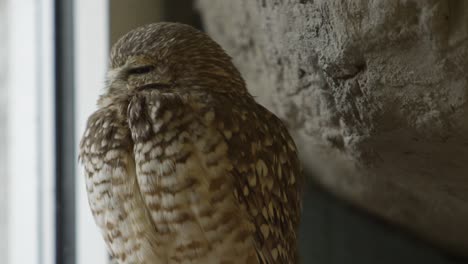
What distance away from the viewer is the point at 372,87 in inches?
49.7

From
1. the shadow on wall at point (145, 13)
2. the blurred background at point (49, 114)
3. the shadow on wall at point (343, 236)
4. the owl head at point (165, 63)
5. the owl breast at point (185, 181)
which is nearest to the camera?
the owl breast at point (185, 181)

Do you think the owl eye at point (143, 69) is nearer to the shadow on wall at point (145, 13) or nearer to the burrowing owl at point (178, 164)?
the burrowing owl at point (178, 164)

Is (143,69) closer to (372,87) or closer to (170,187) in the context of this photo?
(170,187)

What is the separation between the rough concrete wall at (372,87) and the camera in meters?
1.14

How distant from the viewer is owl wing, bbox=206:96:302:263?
3.68ft

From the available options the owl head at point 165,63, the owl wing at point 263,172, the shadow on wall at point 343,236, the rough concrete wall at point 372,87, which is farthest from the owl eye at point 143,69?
the shadow on wall at point 343,236

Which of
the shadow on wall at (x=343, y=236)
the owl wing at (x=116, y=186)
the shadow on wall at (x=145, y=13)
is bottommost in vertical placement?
the shadow on wall at (x=343, y=236)

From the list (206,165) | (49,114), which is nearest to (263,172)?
(206,165)

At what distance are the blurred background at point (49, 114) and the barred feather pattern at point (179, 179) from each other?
1.41 feet

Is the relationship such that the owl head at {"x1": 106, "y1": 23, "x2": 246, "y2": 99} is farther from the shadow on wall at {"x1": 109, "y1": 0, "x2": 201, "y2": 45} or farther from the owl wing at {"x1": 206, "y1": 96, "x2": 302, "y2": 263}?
the shadow on wall at {"x1": 109, "y1": 0, "x2": 201, "y2": 45}

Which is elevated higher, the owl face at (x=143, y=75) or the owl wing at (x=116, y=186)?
the owl face at (x=143, y=75)

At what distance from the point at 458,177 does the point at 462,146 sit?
195mm

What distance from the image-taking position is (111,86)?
1202 mm

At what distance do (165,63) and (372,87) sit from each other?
1.22 feet
